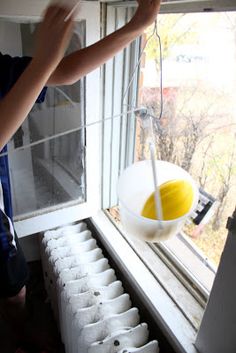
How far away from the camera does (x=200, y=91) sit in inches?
36.3

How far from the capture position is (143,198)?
827 millimetres

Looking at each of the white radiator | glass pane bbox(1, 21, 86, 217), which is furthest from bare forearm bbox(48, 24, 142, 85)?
the white radiator

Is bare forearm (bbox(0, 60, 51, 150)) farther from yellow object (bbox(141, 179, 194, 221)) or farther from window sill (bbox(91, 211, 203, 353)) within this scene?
window sill (bbox(91, 211, 203, 353))

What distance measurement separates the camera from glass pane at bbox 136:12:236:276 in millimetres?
827

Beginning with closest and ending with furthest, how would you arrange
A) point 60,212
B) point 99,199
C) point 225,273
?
point 225,273 → point 60,212 → point 99,199

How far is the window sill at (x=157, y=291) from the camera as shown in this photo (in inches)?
33.6

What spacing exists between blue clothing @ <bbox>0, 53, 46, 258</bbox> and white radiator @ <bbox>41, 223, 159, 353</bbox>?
234mm

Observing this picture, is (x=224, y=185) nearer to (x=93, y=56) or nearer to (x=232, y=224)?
(x=232, y=224)

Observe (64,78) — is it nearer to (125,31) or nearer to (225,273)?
(125,31)

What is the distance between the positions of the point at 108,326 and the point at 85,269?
0.24 metres

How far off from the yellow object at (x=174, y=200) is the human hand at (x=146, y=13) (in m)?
0.37

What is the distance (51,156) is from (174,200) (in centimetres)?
68

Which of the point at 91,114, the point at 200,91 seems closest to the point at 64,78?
the point at 91,114

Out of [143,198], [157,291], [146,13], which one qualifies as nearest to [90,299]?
[157,291]
